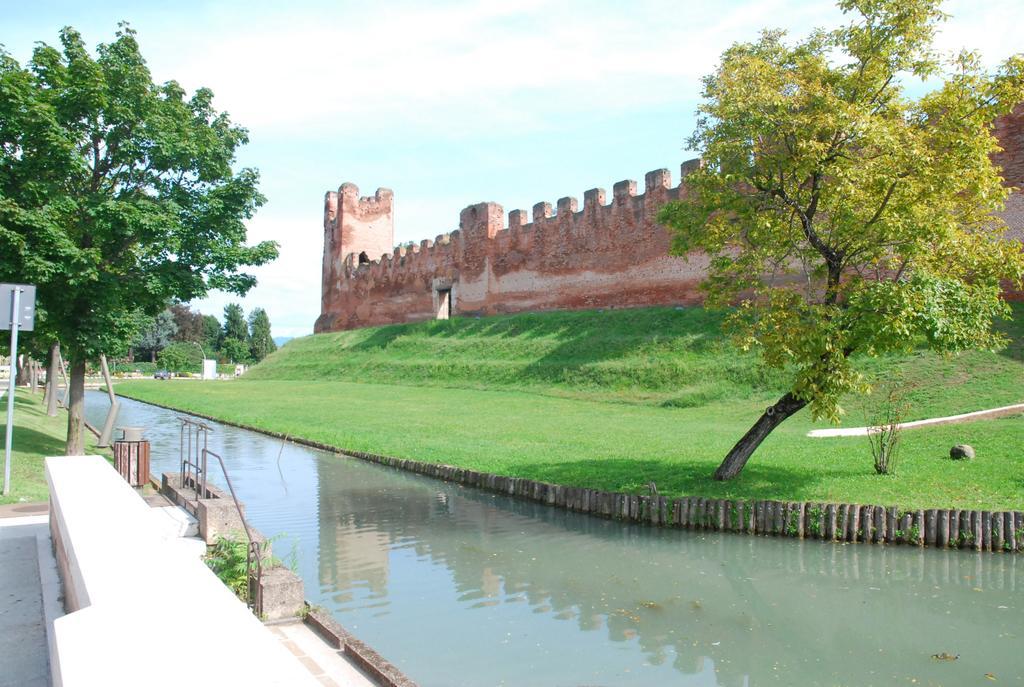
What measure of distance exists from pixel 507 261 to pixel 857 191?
31.5 metres

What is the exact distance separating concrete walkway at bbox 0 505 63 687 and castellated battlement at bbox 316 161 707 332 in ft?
82.6

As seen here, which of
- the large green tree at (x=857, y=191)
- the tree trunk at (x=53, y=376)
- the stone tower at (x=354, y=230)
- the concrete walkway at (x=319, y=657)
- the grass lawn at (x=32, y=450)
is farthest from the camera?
the stone tower at (x=354, y=230)

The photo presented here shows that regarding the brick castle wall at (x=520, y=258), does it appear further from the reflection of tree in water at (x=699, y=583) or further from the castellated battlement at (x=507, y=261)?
the reflection of tree in water at (x=699, y=583)

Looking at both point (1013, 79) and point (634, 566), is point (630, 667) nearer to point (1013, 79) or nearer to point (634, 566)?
point (634, 566)

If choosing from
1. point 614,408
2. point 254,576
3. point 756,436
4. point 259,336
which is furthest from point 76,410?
point 259,336

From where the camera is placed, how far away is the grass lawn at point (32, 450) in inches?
414

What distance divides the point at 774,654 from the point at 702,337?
69.9 feet

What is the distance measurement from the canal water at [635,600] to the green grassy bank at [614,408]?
1.55 metres

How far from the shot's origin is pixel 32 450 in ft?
47.1

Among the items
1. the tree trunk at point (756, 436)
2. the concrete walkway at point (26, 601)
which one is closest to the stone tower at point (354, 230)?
the tree trunk at point (756, 436)

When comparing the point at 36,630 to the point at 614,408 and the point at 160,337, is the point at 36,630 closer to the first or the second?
the point at 614,408

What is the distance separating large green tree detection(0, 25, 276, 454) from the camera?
12078 mm

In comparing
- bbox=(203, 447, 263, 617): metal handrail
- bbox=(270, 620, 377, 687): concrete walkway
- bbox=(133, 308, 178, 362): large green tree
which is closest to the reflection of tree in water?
bbox=(203, 447, 263, 617): metal handrail

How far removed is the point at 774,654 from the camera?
20.0ft
